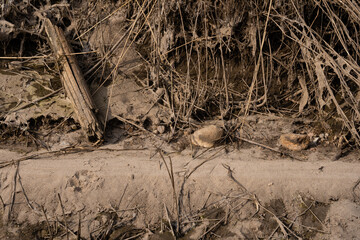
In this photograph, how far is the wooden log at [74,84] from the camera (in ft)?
12.2

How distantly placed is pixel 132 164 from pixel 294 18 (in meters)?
2.44

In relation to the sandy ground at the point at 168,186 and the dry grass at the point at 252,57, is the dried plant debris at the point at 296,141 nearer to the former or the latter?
the sandy ground at the point at 168,186

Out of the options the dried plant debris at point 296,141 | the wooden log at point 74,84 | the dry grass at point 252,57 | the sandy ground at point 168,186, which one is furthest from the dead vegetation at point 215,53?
the sandy ground at point 168,186

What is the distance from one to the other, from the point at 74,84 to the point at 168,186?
1.58 meters

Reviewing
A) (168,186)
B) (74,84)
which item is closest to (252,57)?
(168,186)

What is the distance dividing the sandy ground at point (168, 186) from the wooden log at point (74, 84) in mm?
335

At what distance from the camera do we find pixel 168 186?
11.1ft

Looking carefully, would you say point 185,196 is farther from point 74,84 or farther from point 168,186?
point 74,84

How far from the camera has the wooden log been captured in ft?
12.2

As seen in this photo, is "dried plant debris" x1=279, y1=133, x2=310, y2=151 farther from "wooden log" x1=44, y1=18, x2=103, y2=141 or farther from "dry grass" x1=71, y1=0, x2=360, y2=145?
"wooden log" x1=44, y1=18, x2=103, y2=141

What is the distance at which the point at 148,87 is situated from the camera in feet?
14.0

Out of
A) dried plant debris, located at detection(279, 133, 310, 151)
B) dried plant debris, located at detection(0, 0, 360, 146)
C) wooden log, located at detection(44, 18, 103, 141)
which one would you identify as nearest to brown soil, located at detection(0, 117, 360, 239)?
dried plant debris, located at detection(279, 133, 310, 151)

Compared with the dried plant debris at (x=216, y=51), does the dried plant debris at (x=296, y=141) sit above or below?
below

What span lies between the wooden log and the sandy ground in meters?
0.33
